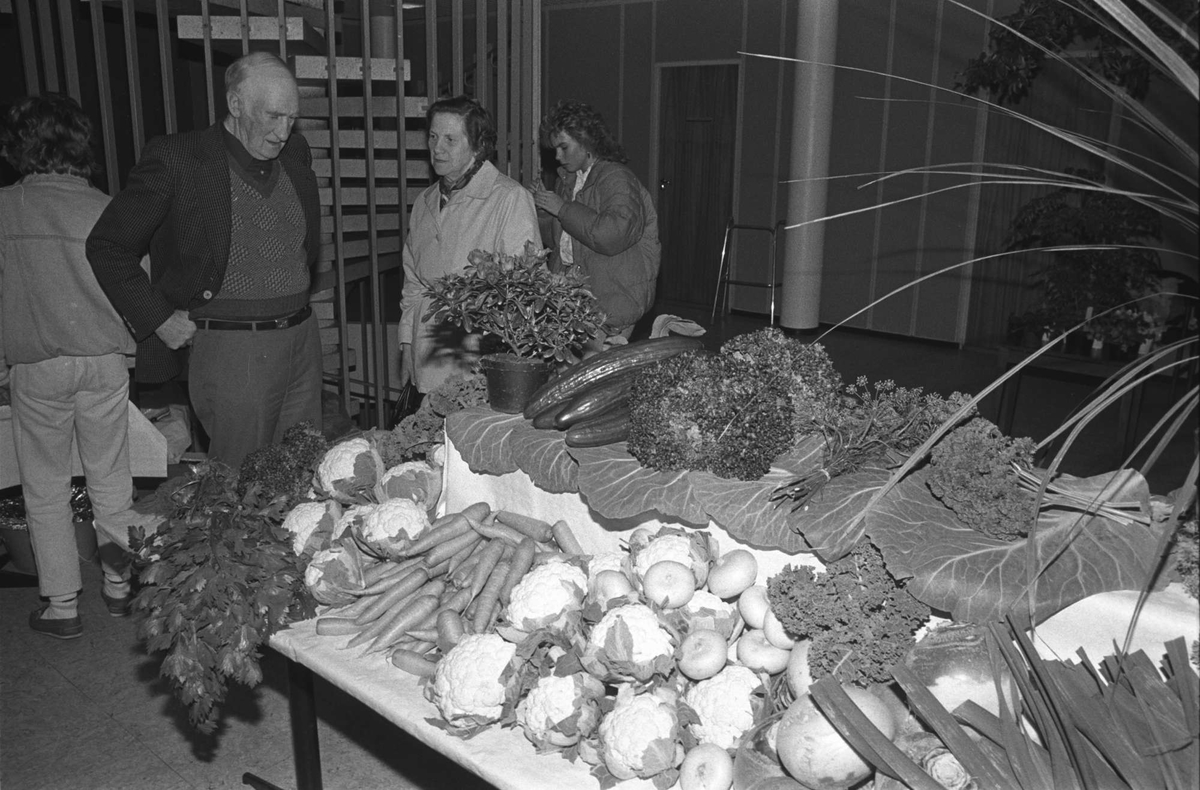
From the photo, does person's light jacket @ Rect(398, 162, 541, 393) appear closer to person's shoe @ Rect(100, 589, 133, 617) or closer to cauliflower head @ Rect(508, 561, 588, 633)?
person's shoe @ Rect(100, 589, 133, 617)

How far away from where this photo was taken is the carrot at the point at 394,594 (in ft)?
6.54

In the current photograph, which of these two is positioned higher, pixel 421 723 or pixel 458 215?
pixel 458 215

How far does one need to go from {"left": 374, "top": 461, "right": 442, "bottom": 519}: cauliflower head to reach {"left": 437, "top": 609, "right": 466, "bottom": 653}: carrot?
40 centimetres

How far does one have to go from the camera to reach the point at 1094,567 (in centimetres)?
145

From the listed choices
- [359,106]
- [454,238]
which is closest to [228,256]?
[454,238]

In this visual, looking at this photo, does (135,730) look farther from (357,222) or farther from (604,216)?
(357,222)

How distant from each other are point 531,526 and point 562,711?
58 cm

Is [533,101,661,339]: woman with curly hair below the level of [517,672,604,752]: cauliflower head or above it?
above

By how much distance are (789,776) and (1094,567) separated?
1.78 feet

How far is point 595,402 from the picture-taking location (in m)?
2.08

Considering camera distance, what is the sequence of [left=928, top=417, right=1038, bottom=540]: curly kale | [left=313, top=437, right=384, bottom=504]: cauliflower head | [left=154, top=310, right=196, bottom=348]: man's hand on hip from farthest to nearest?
[left=154, top=310, right=196, bottom=348]: man's hand on hip, [left=313, top=437, right=384, bottom=504]: cauliflower head, [left=928, top=417, right=1038, bottom=540]: curly kale

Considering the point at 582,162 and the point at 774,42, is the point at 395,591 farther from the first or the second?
the point at 774,42

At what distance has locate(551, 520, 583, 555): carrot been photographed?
6.78 ft

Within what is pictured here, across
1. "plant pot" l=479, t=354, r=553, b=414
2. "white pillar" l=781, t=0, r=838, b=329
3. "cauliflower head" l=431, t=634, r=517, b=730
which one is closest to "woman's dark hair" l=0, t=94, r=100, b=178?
"plant pot" l=479, t=354, r=553, b=414
